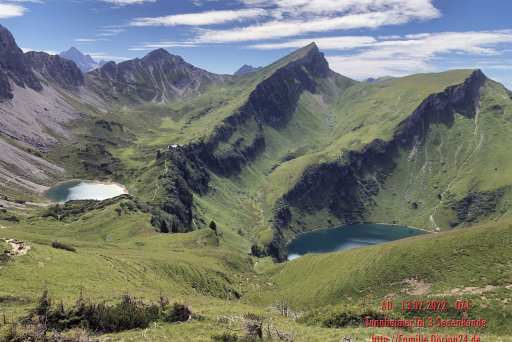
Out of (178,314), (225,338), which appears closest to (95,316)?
(178,314)

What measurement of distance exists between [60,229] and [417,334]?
573ft

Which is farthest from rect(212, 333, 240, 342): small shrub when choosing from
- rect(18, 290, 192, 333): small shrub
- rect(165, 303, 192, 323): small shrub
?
rect(18, 290, 192, 333): small shrub

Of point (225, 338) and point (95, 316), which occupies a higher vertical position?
point (95, 316)

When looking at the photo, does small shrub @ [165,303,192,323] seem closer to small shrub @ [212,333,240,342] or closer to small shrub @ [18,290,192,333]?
small shrub @ [18,290,192,333]

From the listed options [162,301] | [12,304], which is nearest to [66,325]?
[162,301]

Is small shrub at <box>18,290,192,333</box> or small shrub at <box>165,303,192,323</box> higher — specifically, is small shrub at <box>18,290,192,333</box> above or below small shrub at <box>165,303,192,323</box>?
above

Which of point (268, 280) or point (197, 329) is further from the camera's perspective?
point (268, 280)

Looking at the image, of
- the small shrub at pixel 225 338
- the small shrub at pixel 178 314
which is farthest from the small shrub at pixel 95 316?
the small shrub at pixel 225 338

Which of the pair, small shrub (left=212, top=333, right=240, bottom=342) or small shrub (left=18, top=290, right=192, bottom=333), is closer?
small shrub (left=212, top=333, right=240, bottom=342)

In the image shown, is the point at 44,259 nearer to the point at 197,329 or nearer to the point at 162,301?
the point at 162,301

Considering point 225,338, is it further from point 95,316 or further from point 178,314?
point 95,316

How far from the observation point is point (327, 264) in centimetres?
11694

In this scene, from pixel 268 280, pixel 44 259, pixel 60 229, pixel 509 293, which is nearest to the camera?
pixel 509 293

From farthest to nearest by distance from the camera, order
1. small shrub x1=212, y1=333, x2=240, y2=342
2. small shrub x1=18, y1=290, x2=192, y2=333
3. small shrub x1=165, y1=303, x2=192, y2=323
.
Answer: small shrub x1=165, y1=303, x2=192, y2=323 < small shrub x1=18, y1=290, x2=192, y2=333 < small shrub x1=212, y1=333, x2=240, y2=342
